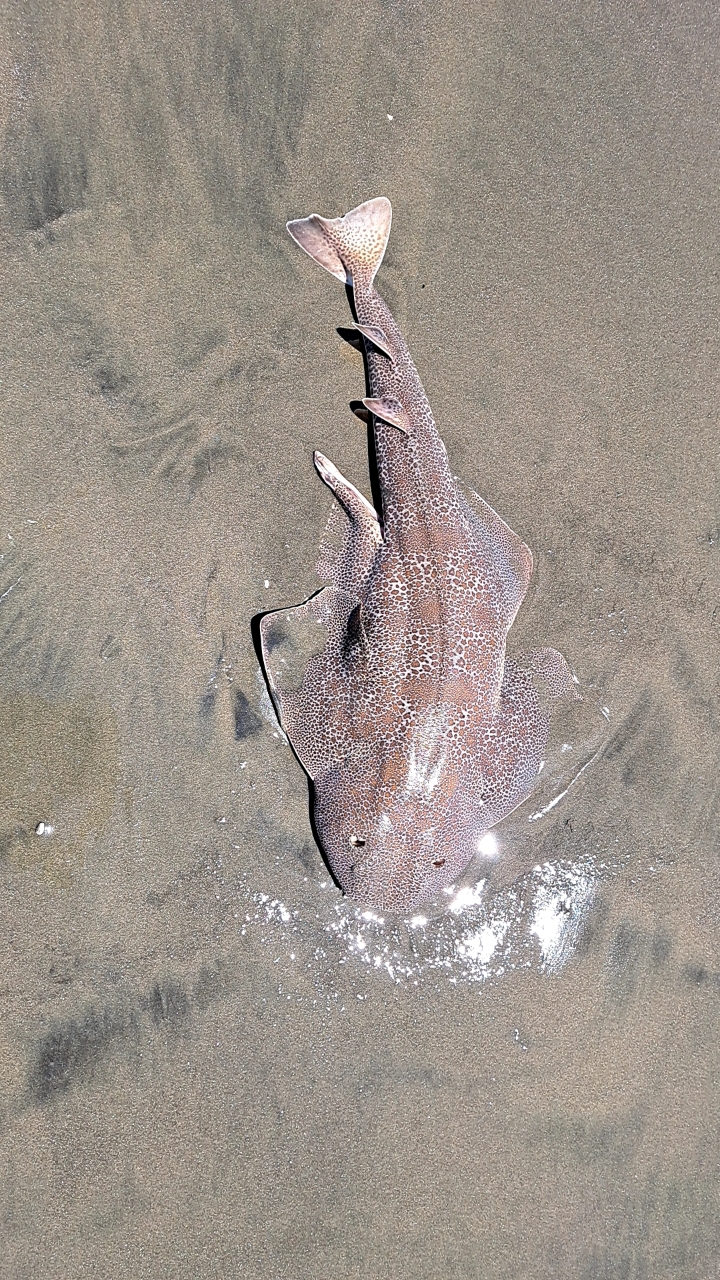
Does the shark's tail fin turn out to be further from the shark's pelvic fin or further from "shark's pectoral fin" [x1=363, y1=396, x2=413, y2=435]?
the shark's pelvic fin

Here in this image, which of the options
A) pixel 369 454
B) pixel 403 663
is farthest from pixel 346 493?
pixel 403 663

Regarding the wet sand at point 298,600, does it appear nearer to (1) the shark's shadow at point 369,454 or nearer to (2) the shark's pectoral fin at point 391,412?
(1) the shark's shadow at point 369,454

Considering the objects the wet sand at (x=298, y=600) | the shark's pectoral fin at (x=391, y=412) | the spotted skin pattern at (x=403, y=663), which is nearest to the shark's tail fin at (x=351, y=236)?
the spotted skin pattern at (x=403, y=663)

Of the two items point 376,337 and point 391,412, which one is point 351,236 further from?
point 391,412

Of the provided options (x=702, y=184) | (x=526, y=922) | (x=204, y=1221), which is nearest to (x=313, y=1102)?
(x=204, y=1221)

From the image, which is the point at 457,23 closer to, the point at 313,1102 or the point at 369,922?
the point at 369,922

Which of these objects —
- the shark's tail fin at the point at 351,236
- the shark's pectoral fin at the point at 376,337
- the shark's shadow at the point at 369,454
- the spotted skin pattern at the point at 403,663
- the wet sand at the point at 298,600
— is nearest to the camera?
the spotted skin pattern at the point at 403,663
